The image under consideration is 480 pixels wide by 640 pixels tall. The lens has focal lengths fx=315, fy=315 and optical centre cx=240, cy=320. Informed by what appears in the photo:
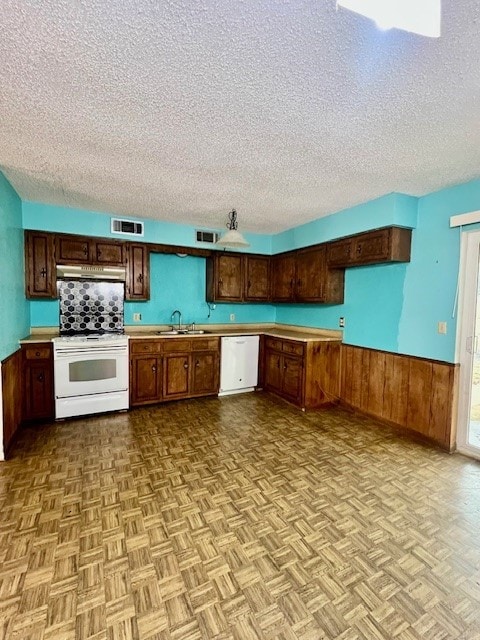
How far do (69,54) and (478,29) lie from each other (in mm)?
1770

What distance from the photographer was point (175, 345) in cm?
432

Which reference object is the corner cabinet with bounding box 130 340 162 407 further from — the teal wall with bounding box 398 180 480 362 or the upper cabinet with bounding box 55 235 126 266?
the teal wall with bounding box 398 180 480 362

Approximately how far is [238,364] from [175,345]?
1.03m

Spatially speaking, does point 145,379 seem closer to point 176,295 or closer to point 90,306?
point 90,306

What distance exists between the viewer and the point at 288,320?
17.8 ft

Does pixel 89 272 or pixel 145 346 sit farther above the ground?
pixel 89 272

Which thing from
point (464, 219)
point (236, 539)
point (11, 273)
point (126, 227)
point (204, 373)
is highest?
point (126, 227)

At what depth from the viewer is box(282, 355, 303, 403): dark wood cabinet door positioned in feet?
13.7

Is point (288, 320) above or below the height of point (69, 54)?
below

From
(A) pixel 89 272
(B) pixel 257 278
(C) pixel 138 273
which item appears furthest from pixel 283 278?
(A) pixel 89 272

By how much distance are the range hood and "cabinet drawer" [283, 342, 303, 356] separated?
2422mm

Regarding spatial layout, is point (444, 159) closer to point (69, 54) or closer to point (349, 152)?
point (349, 152)

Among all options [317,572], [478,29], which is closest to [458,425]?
[317,572]

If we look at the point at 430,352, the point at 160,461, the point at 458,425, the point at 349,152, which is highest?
the point at 349,152
